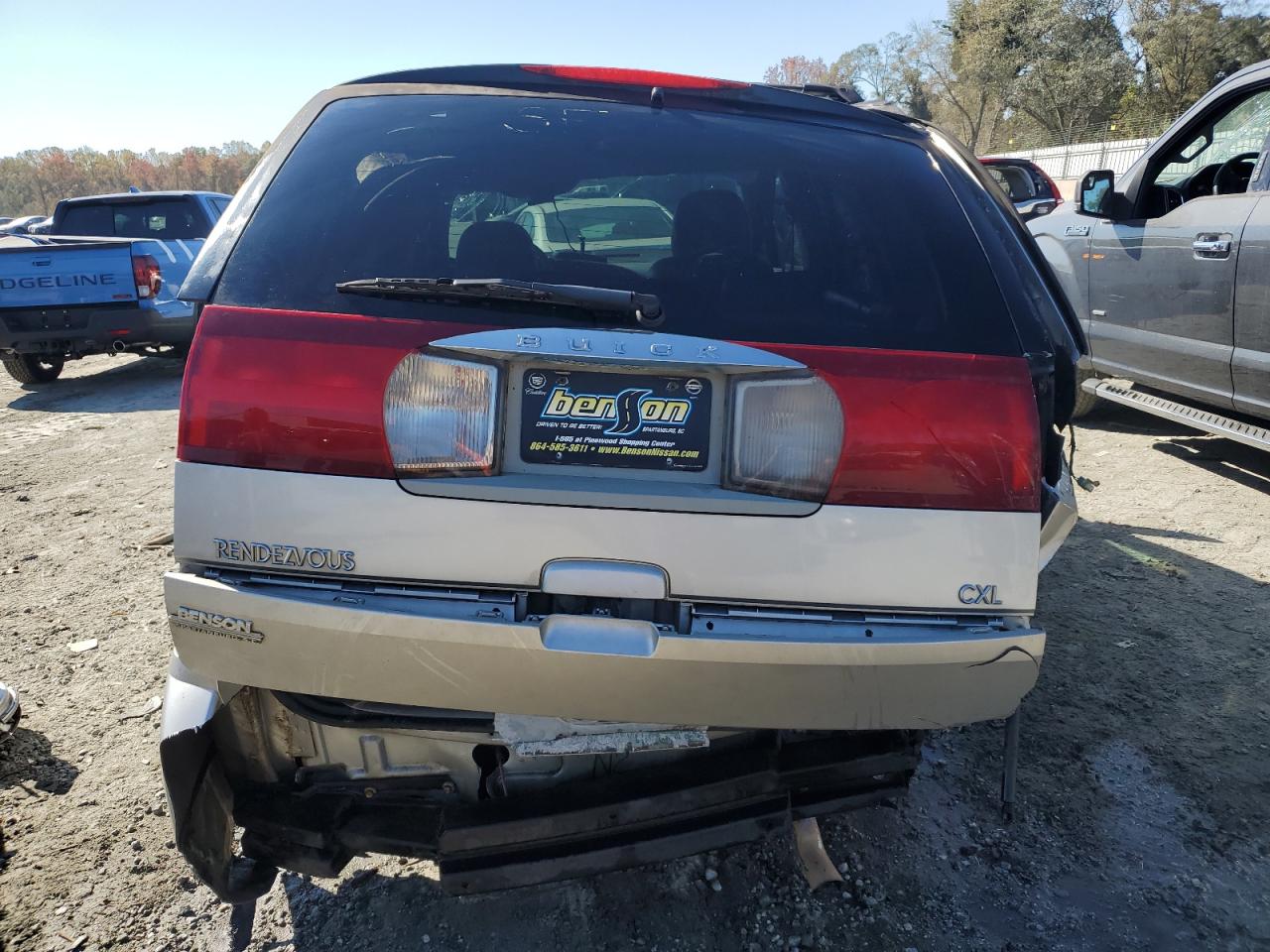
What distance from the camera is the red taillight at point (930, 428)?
1758mm

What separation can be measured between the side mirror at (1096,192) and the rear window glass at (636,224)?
3.97 meters

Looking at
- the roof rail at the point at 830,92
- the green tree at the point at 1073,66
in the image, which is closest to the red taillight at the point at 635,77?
the roof rail at the point at 830,92

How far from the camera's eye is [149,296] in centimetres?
841

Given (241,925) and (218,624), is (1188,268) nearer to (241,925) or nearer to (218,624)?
(218,624)

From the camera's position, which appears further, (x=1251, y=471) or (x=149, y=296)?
(x=149, y=296)

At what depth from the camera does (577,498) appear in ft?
5.64

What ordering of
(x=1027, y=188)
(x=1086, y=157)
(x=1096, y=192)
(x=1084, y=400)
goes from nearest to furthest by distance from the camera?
(x=1096, y=192) < (x=1027, y=188) < (x=1084, y=400) < (x=1086, y=157)

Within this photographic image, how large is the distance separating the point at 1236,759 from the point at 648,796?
6.89 feet

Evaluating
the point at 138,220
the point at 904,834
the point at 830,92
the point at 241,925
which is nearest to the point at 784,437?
the point at 830,92

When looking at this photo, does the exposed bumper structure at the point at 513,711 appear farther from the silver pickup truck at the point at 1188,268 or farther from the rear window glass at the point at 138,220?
the rear window glass at the point at 138,220

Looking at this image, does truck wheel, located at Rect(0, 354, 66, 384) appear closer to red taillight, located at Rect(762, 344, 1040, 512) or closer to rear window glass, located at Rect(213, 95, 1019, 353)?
rear window glass, located at Rect(213, 95, 1019, 353)

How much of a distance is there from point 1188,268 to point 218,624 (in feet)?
17.1

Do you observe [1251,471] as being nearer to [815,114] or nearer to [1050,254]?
[1050,254]

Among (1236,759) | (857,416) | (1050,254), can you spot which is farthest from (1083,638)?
(1050,254)
